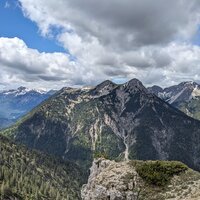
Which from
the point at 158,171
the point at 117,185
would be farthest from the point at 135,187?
the point at 158,171

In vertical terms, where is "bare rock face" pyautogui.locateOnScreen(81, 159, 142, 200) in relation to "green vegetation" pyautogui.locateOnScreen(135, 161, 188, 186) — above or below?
below

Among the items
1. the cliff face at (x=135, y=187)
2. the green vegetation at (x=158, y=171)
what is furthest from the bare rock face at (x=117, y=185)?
the green vegetation at (x=158, y=171)

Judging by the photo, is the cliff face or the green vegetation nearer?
the cliff face

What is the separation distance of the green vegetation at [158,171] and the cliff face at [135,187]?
94cm

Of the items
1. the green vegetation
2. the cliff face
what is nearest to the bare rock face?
the cliff face

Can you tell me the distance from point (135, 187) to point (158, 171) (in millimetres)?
8735

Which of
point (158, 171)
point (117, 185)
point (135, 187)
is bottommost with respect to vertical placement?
point (135, 187)

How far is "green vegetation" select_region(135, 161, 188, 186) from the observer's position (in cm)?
8244

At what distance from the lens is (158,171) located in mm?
85812

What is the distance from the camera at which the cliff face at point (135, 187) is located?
76812 mm

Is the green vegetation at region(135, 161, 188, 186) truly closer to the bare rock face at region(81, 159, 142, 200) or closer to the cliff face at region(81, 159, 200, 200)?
the cliff face at region(81, 159, 200, 200)

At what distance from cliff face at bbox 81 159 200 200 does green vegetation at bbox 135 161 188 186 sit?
94cm

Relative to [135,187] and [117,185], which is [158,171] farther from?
[117,185]

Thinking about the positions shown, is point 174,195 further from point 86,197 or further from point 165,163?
point 86,197
